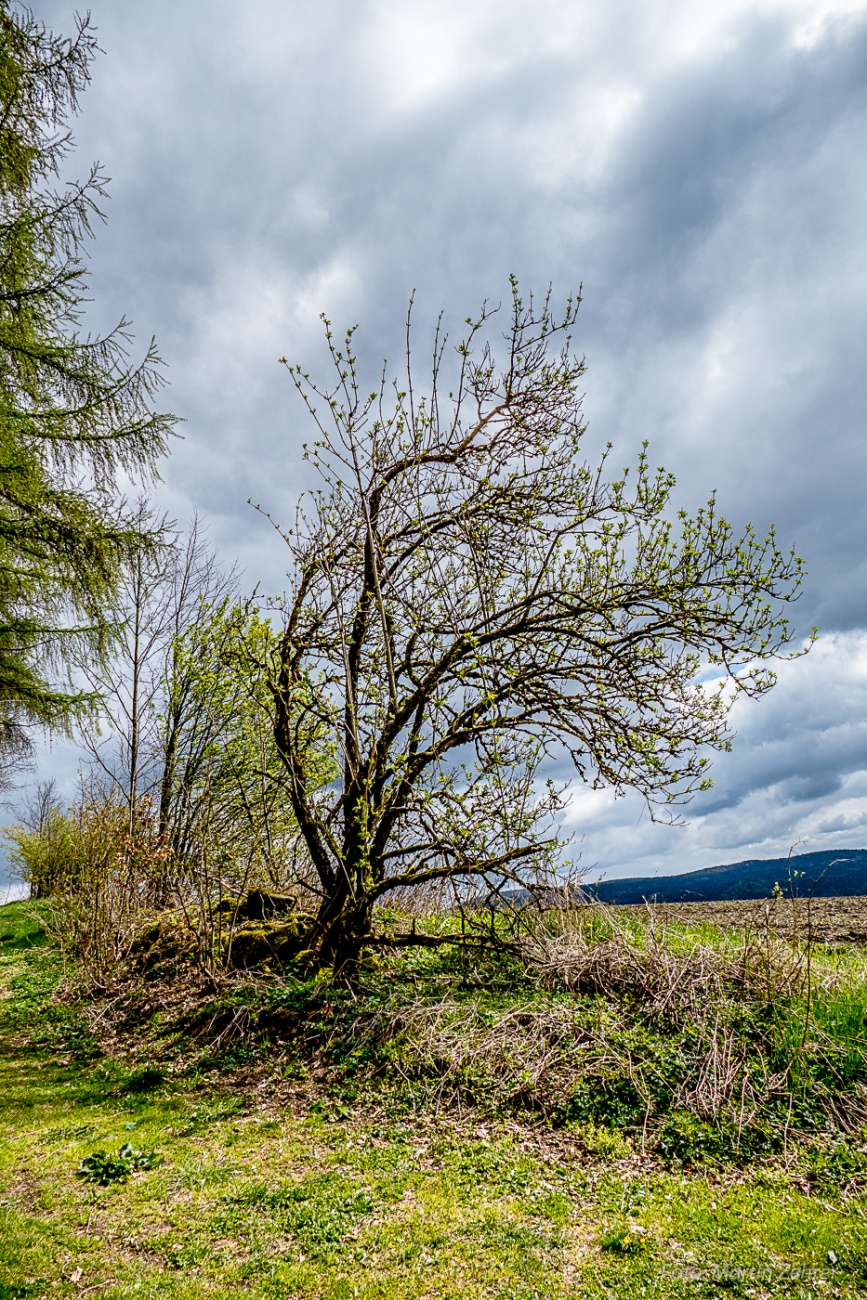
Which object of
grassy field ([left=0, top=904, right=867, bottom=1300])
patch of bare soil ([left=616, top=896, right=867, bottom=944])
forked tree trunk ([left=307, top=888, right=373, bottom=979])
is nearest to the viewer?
Result: grassy field ([left=0, top=904, right=867, bottom=1300])

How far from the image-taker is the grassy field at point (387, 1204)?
355cm

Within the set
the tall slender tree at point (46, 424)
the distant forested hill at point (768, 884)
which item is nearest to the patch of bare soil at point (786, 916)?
the distant forested hill at point (768, 884)

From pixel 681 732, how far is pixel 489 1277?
5.09 meters

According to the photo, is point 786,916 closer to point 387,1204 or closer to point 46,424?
point 387,1204

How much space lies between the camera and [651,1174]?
461 centimetres

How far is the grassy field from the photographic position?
3553 mm

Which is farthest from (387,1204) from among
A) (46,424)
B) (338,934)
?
(46,424)

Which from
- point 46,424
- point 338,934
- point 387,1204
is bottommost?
point 387,1204

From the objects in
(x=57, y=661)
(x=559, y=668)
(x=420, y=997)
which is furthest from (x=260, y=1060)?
(x=57, y=661)

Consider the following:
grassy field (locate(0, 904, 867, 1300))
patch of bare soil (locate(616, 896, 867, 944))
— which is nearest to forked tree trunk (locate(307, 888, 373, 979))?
grassy field (locate(0, 904, 867, 1300))

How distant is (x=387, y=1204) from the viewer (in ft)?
13.9

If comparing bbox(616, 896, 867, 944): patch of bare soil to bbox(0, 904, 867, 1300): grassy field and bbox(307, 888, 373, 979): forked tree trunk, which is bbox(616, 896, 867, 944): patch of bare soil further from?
bbox(307, 888, 373, 979): forked tree trunk

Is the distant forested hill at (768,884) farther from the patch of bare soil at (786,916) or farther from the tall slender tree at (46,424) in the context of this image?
the tall slender tree at (46,424)

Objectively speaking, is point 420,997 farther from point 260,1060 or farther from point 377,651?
point 377,651
